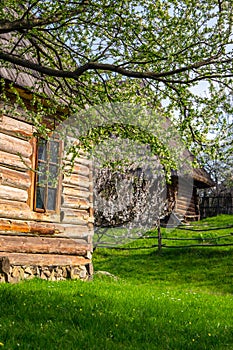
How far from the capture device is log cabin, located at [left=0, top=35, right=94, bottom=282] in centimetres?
851

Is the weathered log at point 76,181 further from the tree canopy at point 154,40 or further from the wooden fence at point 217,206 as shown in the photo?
the wooden fence at point 217,206

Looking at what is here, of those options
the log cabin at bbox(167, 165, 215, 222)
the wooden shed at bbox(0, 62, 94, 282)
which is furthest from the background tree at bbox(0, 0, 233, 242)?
the log cabin at bbox(167, 165, 215, 222)

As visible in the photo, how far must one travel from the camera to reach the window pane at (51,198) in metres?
9.54

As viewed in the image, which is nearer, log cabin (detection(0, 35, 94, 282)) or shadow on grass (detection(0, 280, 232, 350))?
shadow on grass (detection(0, 280, 232, 350))

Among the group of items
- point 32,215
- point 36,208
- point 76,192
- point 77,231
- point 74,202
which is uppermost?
point 76,192

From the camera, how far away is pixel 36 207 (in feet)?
30.3

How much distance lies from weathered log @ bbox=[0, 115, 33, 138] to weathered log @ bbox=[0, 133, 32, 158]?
11 cm

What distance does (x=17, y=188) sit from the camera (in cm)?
877

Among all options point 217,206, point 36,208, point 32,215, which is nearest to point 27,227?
point 32,215

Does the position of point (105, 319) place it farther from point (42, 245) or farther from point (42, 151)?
point (42, 151)

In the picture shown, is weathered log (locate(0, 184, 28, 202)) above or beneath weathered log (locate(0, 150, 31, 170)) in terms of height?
beneath

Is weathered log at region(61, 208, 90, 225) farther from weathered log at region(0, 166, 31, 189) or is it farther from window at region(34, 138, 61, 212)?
weathered log at region(0, 166, 31, 189)

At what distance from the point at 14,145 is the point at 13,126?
1.20 ft

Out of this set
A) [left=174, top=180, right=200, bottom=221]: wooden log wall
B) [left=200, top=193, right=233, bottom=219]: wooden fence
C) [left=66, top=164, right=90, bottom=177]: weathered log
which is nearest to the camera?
[left=66, top=164, right=90, bottom=177]: weathered log
